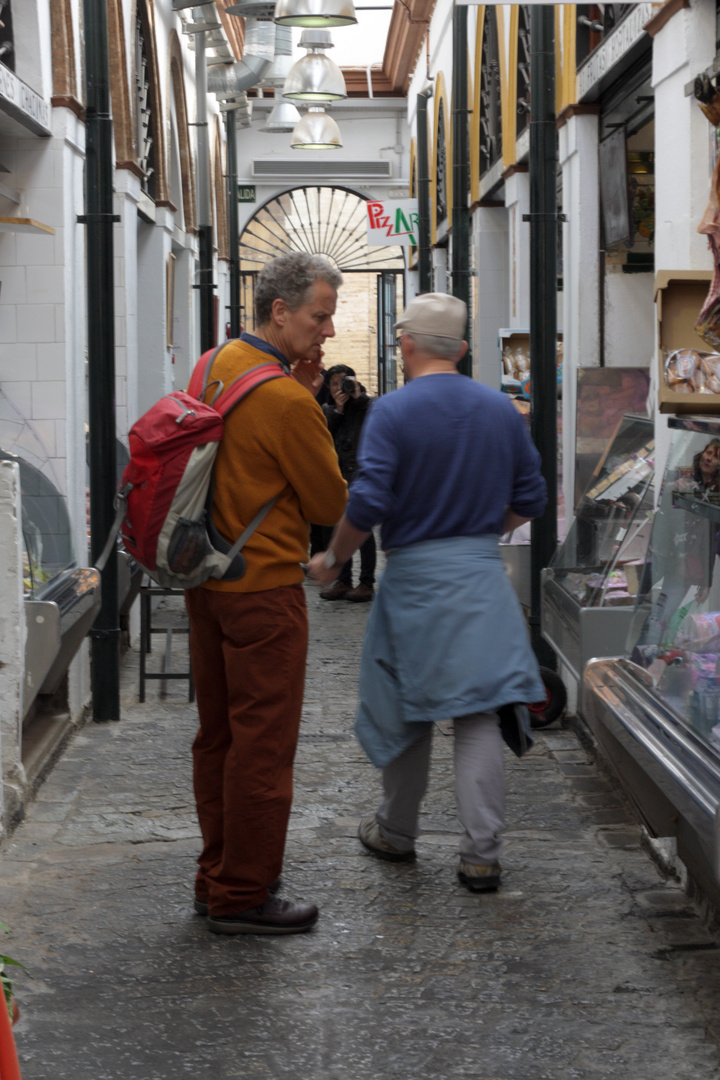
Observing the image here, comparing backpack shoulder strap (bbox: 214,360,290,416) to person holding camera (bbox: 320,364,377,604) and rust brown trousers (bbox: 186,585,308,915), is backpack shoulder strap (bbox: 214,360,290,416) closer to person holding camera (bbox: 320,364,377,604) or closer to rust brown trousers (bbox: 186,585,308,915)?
rust brown trousers (bbox: 186,585,308,915)

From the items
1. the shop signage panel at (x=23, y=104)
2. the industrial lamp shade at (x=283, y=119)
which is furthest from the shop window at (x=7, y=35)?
the industrial lamp shade at (x=283, y=119)

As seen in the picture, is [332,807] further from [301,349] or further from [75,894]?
[301,349]

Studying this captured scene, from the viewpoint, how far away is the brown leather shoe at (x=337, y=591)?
10672 mm

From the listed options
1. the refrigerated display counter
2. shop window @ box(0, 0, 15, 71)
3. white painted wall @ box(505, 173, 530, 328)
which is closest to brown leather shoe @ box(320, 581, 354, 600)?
white painted wall @ box(505, 173, 530, 328)

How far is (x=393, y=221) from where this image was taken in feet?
50.4

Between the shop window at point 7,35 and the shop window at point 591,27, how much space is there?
2.84m

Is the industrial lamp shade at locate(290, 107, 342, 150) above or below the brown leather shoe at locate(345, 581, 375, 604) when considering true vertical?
above

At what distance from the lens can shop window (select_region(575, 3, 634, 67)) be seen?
6672 millimetres

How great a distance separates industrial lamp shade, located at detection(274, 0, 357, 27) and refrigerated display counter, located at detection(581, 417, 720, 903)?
272 inches

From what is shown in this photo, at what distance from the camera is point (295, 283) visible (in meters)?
3.76

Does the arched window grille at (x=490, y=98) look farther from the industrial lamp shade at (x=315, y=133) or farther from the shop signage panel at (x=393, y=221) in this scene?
the industrial lamp shade at (x=315, y=133)

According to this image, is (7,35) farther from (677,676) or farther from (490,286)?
(490,286)

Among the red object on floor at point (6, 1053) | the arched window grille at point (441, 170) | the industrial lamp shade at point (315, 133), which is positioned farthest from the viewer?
the industrial lamp shade at point (315, 133)

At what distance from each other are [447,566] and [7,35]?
3925 millimetres
